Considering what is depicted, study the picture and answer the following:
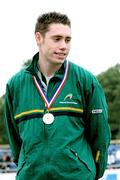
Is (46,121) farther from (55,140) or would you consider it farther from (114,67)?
(114,67)

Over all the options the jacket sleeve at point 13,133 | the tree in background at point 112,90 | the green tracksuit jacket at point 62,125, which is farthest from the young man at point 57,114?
the tree in background at point 112,90

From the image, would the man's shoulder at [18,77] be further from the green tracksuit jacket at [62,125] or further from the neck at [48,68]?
the neck at [48,68]

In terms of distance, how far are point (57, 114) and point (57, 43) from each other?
56 centimetres

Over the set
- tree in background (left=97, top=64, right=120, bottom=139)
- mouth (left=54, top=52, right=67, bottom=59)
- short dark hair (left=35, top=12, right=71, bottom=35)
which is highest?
short dark hair (left=35, top=12, right=71, bottom=35)

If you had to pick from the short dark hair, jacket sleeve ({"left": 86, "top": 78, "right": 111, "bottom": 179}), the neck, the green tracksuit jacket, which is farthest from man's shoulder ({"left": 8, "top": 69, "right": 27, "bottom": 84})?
jacket sleeve ({"left": 86, "top": 78, "right": 111, "bottom": 179})

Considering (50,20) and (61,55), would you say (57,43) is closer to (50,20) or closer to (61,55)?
(61,55)

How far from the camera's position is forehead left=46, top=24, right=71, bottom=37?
5711 millimetres

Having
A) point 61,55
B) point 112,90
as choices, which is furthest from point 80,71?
point 112,90

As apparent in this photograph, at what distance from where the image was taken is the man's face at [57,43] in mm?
5680

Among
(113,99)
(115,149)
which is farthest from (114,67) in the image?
(115,149)

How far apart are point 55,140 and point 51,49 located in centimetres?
73

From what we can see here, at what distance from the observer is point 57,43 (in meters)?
5.70

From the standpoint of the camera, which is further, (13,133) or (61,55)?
(13,133)

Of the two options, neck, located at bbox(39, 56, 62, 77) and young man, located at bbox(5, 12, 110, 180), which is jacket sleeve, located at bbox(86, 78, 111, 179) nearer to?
young man, located at bbox(5, 12, 110, 180)
